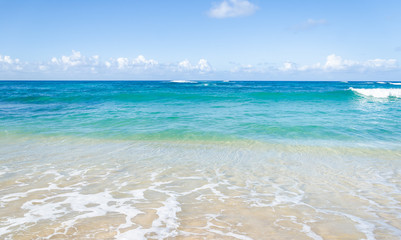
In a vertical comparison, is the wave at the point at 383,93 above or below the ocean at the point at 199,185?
above

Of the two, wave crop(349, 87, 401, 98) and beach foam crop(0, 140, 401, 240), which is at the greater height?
wave crop(349, 87, 401, 98)

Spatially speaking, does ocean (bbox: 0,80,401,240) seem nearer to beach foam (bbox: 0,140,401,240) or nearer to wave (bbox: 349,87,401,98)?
beach foam (bbox: 0,140,401,240)

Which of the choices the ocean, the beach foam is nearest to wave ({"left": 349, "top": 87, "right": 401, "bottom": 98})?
the ocean

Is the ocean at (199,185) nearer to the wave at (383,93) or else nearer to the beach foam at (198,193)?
the beach foam at (198,193)

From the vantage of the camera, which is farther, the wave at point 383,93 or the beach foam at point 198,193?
the wave at point 383,93

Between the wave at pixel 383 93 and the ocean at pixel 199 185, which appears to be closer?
the ocean at pixel 199 185

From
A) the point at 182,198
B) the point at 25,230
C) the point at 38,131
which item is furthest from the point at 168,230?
the point at 38,131

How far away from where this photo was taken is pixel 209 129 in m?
11.1

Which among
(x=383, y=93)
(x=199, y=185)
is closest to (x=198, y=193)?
(x=199, y=185)

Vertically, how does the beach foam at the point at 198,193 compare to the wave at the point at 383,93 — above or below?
below

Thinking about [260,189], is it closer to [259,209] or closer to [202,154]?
[259,209]

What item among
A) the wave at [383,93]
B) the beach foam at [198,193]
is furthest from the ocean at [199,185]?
the wave at [383,93]

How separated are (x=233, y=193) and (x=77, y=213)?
2.69 metres

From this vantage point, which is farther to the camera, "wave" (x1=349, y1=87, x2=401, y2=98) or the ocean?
"wave" (x1=349, y1=87, x2=401, y2=98)
